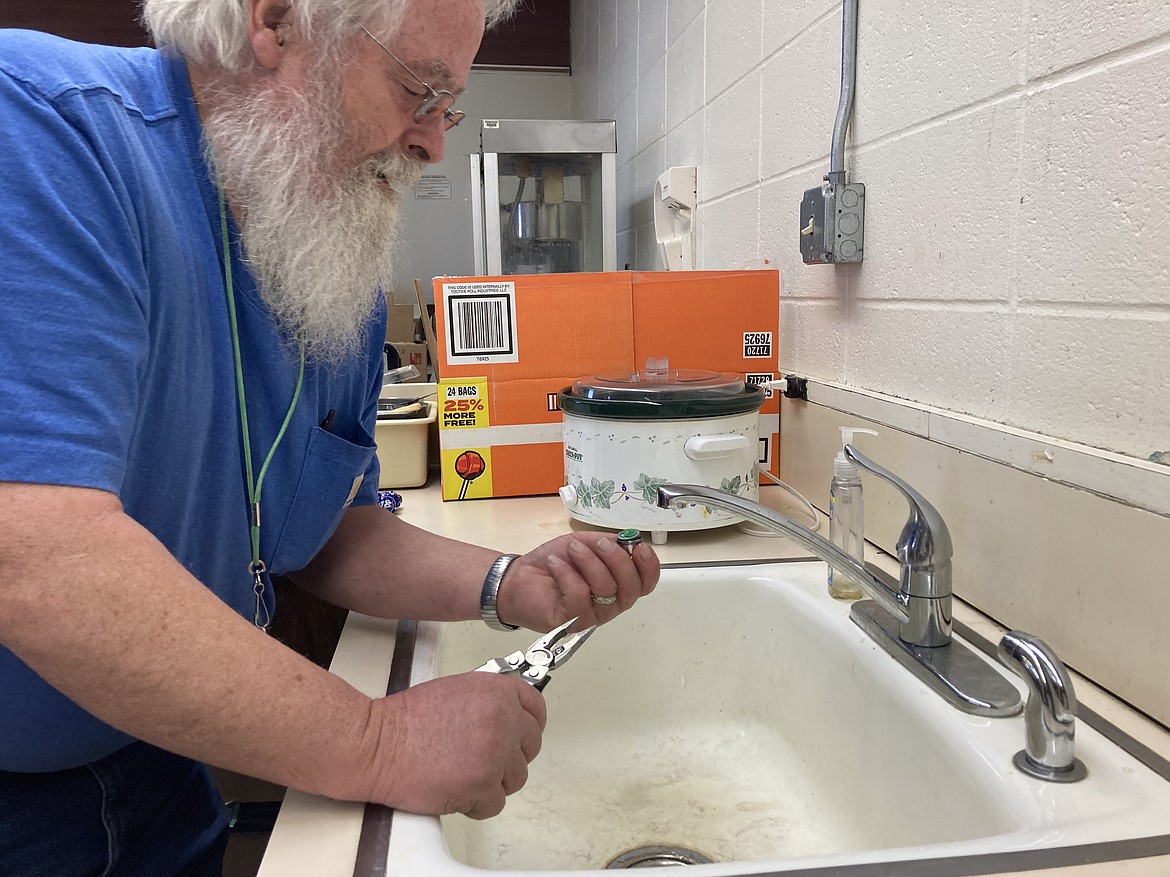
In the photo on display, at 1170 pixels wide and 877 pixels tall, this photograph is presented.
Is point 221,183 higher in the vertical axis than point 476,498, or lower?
higher

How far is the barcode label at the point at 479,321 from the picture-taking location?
135 cm

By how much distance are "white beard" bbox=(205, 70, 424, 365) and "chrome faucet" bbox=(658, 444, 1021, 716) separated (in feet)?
1.41

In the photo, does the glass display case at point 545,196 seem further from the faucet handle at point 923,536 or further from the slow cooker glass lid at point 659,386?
the faucet handle at point 923,536

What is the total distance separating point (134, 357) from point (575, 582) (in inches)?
17.0

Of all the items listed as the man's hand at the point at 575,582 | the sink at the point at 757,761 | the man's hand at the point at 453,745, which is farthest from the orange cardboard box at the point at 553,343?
the man's hand at the point at 453,745

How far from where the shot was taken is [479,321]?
4.45ft

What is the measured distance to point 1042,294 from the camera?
30.3 inches

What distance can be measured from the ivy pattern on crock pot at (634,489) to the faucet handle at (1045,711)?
57cm

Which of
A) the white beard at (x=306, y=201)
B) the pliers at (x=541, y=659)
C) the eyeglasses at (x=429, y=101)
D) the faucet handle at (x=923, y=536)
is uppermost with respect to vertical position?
the eyeglasses at (x=429, y=101)

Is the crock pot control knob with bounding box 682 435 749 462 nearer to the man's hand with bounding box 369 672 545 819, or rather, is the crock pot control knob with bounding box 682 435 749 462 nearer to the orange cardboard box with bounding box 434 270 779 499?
the orange cardboard box with bounding box 434 270 779 499

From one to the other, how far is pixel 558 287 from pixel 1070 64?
2.65 feet

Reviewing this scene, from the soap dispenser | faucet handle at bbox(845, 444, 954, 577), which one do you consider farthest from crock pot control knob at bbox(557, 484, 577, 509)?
faucet handle at bbox(845, 444, 954, 577)

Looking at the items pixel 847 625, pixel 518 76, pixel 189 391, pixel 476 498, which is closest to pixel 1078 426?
pixel 847 625

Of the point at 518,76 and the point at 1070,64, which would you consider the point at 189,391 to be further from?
the point at 518,76
